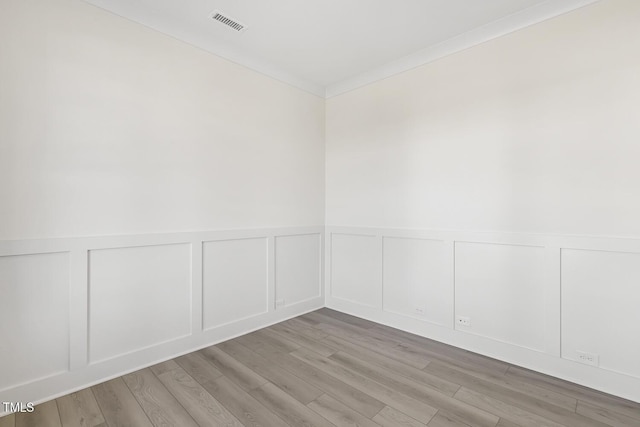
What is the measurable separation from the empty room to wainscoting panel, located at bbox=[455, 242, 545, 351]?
16 millimetres

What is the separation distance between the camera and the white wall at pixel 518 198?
78.6 inches

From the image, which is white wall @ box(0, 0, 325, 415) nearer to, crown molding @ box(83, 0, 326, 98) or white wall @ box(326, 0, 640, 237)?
crown molding @ box(83, 0, 326, 98)

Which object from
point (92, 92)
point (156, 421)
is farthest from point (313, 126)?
point (156, 421)

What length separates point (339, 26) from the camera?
8.32 feet

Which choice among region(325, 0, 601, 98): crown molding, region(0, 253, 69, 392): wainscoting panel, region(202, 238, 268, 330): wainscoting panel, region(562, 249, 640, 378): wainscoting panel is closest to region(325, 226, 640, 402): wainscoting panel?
region(562, 249, 640, 378): wainscoting panel

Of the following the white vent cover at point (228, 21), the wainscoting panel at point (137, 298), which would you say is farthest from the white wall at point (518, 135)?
the wainscoting panel at point (137, 298)

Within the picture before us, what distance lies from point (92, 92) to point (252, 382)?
7.70 ft

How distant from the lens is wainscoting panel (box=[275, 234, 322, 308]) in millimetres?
3330

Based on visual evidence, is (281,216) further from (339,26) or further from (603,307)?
(603,307)

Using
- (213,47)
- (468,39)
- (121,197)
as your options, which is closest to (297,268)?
(121,197)

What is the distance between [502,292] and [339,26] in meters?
2.61

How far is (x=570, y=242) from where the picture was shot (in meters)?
2.15

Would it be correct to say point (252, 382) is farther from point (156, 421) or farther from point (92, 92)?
point (92, 92)

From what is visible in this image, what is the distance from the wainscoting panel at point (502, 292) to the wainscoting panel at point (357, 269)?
864mm
